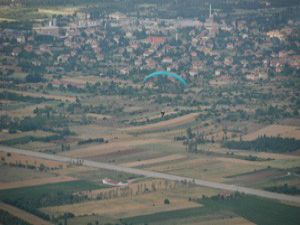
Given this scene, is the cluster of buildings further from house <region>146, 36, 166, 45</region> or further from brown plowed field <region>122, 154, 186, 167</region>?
brown plowed field <region>122, 154, 186, 167</region>

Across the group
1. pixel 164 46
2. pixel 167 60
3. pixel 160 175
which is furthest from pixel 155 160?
pixel 164 46

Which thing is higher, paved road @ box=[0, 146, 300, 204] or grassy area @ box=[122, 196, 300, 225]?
paved road @ box=[0, 146, 300, 204]

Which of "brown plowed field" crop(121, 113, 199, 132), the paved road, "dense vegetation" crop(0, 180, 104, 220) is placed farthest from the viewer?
"brown plowed field" crop(121, 113, 199, 132)

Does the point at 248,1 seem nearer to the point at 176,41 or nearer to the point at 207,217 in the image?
the point at 176,41

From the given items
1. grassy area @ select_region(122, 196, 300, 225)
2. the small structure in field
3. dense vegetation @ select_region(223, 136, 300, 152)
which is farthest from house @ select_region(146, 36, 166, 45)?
grassy area @ select_region(122, 196, 300, 225)

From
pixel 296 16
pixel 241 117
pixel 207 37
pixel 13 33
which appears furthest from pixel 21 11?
pixel 241 117

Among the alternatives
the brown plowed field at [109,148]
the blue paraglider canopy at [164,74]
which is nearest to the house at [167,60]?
the blue paraglider canopy at [164,74]
